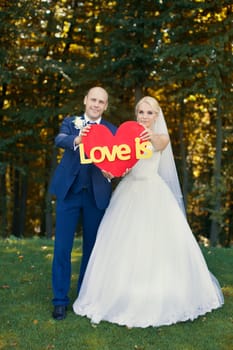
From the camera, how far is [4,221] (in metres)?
16.5

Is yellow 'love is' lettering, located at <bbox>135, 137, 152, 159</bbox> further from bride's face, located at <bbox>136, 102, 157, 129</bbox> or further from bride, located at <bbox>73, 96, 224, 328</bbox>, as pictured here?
bride's face, located at <bbox>136, 102, 157, 129</bbox>

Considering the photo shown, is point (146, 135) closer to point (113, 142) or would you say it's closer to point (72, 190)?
point (113, 142)

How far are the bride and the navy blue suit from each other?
19 centimetres

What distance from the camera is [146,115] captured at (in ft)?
15.0

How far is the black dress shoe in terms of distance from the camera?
4371 millimetres

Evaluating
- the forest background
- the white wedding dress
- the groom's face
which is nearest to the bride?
the white wedding dress

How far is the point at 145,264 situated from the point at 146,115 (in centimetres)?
140

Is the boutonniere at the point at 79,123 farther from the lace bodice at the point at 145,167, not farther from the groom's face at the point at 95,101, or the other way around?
the lace bodice at the point at 145,167

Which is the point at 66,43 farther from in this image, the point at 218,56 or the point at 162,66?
the point at 218,56

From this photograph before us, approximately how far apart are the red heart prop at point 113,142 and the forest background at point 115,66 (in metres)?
7.02

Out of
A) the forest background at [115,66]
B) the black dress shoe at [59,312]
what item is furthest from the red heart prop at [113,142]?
the forest background at [115,66]

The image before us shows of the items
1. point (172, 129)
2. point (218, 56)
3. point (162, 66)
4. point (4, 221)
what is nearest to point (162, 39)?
point (162, 66)


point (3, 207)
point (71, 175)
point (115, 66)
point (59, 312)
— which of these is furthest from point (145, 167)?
point (3, 207)

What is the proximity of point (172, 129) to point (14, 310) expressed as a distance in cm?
1235
